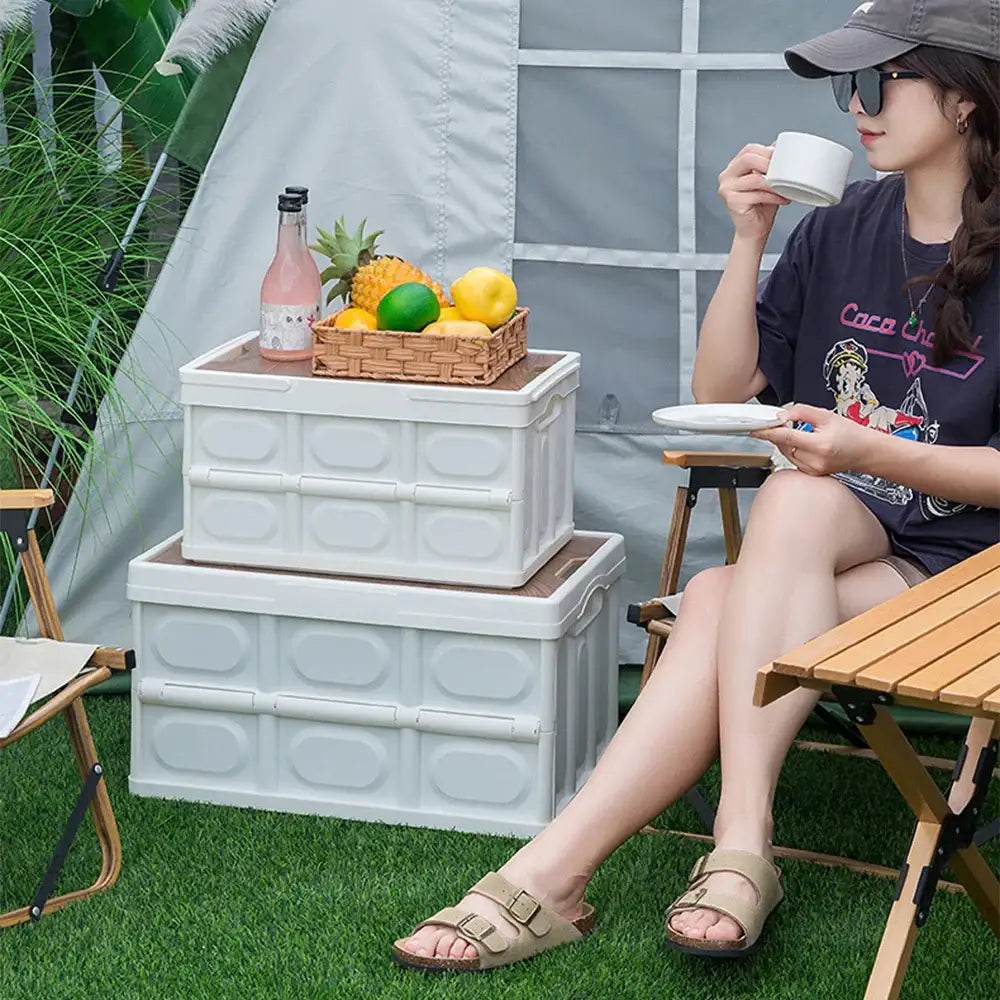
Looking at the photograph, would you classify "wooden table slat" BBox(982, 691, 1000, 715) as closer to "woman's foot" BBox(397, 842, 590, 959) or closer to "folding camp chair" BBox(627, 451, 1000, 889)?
"woman's foot" BBox(397, 842, 590, 959)

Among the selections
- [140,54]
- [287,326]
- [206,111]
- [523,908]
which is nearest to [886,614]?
[523,908]

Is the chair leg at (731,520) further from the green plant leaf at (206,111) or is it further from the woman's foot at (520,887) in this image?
the green plant leaf at (206,111)

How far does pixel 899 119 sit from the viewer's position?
2.58 meters

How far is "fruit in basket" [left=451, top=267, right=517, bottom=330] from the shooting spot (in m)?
3.01

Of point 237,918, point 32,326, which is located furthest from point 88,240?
point 237,918

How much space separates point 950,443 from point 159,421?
1742mm

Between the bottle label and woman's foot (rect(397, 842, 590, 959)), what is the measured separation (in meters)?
1.09

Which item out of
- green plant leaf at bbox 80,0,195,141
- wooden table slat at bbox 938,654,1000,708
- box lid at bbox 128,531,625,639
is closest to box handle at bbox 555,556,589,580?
box lid at bbox 128,531,625,639

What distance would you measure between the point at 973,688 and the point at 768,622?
0.66 meters

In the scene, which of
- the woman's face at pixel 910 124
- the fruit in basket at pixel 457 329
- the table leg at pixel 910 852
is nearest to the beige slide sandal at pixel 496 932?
the table leg at pixel 910 852

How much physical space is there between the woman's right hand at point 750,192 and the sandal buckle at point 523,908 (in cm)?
108

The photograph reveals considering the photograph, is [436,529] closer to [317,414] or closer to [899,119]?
[317,414]

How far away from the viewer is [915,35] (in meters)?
2.52

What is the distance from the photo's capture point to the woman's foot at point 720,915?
91.0 inches
